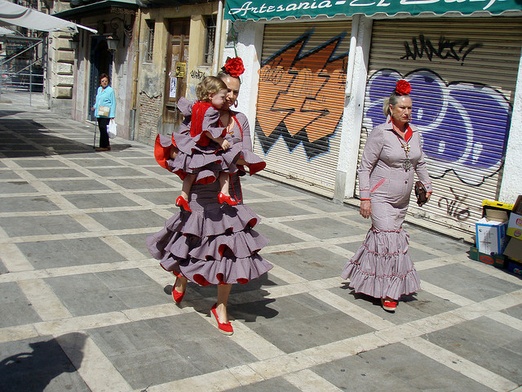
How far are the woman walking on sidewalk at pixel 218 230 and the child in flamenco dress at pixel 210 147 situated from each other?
0.19 feet

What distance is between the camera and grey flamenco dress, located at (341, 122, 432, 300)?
17.0 feet

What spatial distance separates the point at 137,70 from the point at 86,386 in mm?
13702

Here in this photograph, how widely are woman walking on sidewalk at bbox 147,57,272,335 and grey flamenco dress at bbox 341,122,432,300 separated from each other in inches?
46.4

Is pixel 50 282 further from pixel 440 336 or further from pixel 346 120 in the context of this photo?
pixel 346 120

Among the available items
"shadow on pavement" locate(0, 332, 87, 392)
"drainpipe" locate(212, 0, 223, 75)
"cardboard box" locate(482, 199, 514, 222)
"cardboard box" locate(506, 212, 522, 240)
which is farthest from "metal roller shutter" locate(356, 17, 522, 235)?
"shadow on pavement" locate(0, 332, 87, 392)

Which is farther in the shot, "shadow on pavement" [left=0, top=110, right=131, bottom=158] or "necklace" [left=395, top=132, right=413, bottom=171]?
"shadow on pavement" [left=0, top=110, right=131, bottom=158]

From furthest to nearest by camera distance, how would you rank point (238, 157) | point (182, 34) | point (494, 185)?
point (182, 34) < point (494, 185) < point (238, 157)

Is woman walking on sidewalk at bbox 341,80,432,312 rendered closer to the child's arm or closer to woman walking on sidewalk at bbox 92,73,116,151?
the child's arm

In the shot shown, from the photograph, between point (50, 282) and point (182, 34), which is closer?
point (50, 282)

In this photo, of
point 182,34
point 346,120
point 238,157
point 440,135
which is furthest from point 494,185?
point 182,34

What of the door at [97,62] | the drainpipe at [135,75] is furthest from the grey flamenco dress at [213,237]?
the door at [97,62]

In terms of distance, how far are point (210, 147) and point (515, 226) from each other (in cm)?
399

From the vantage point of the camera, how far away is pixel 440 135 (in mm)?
8422

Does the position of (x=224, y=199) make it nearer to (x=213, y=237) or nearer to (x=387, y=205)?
(x=213, y=237)
